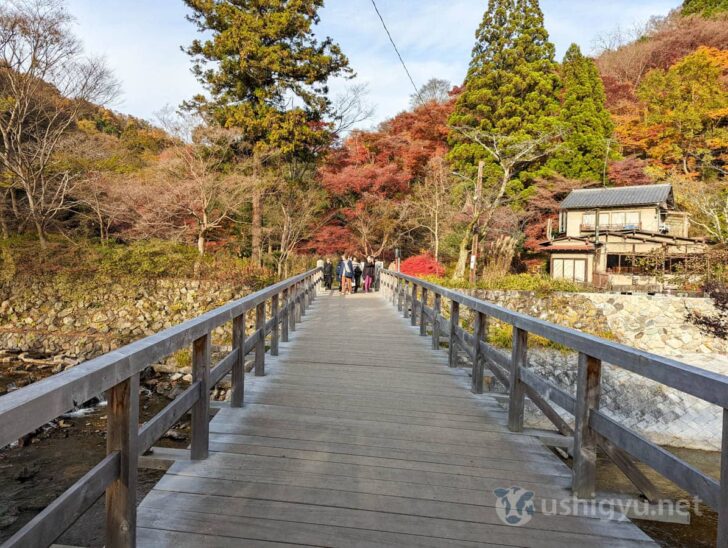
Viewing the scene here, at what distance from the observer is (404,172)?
23.8 m

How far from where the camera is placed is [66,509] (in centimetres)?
139

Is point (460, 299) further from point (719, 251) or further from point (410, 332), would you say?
point (719, 251)

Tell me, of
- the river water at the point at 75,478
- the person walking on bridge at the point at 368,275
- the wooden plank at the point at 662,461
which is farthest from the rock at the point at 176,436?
the person walking on bridge at the point at 368,275

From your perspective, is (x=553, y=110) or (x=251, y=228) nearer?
(x=251, y=228)

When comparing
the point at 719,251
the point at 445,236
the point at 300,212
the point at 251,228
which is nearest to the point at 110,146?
the point at 251,228

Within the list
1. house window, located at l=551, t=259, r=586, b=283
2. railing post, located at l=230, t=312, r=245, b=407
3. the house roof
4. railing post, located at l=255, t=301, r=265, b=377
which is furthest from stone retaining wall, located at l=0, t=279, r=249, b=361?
the house roof

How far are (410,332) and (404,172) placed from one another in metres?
17.3

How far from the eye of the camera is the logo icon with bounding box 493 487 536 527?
2.15m

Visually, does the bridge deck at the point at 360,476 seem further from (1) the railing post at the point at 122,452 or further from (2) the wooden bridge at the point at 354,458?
(1) the railing post at the point at 122,452

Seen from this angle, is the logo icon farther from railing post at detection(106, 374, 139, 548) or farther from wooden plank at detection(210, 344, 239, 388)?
wooden plank at detection(210, 344, 239, 388)

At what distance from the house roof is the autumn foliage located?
332 inches

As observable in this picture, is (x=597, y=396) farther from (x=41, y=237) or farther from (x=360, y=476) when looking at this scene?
(x=41, y=237)

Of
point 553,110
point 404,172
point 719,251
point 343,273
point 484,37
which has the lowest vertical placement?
point 343,273

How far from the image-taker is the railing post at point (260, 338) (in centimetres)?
429
